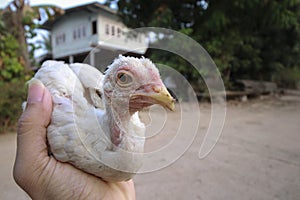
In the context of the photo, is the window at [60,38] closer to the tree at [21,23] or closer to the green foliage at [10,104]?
the tree at [21,23]

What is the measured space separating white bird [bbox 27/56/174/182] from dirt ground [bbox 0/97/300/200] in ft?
1.10

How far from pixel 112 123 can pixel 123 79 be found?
25 cm

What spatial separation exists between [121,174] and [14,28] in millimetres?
7856

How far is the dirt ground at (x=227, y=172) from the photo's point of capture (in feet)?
8.43

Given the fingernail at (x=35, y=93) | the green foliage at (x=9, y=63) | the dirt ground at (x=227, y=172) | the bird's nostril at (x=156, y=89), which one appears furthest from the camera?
the green foliage at (x=9, y=63)

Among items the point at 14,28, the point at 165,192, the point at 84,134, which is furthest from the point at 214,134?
the point at 14,28

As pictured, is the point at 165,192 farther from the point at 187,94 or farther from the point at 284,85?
the point at 284,85

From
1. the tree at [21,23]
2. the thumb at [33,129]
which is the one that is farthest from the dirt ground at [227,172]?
the tree at [21,23]

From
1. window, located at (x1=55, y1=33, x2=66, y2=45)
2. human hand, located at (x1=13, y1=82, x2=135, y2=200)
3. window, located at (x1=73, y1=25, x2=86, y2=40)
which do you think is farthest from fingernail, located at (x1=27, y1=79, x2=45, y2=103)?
window, located at (x1=55, y1=33, x2=66, y2=45)

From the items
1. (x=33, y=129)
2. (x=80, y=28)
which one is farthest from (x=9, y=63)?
(x=80, y=28)

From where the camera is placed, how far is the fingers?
1116 mm

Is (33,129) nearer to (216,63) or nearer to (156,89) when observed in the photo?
(156,89)

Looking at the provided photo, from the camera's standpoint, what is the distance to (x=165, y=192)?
103 inches

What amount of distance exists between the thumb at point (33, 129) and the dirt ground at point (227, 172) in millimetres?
640
